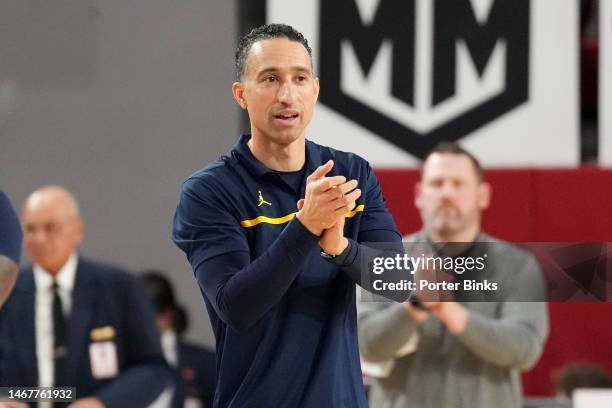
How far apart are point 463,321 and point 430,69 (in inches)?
66.5

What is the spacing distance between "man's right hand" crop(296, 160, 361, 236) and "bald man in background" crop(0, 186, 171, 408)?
1527mm

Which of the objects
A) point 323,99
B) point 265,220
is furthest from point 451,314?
point 323,99

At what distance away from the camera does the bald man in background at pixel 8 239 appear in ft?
8.00

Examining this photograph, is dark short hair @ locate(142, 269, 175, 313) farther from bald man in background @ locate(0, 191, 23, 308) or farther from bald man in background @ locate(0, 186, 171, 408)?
bald man in background @ locate(0, 191, 23, 308)

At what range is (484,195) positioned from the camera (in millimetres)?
3824

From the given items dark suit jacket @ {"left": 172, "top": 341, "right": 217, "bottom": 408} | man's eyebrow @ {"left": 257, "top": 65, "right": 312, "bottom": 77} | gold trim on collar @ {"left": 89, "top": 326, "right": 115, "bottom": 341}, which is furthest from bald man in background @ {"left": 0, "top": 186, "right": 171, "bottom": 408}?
man's eyebrow @ {"left": 257, "top": 65, "right": 312, "bottom": 77}

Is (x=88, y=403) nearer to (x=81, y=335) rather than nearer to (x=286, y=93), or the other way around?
(x=81, y=335)

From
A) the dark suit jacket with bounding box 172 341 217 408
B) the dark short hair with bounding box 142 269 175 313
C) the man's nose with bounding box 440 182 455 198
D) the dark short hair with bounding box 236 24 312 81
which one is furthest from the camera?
the dark short hair with bounding box 142 269 175 313

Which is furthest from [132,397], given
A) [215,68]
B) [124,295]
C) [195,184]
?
[215,68]

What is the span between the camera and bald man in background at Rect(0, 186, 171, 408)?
10.1ft

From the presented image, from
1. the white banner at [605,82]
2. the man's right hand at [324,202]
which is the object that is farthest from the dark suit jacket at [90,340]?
the white banner at [605,82]

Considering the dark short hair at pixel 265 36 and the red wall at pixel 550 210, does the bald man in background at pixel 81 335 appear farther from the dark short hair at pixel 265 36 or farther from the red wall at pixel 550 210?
the dark short hair at pixel 265 36

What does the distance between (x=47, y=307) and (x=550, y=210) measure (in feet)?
6.56

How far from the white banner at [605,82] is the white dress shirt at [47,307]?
2.11 metres
